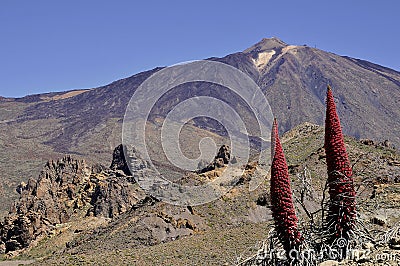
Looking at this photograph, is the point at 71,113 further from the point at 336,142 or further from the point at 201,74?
the point at 336,142

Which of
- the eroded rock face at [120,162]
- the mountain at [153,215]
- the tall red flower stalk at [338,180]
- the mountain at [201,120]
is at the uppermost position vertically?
the mountain at [201,120]

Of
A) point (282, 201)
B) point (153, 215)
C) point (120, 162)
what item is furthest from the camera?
point (120, 162)

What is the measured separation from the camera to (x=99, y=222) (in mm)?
27906

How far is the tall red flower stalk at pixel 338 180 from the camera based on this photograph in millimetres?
4527

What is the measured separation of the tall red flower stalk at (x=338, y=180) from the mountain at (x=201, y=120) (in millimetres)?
66062

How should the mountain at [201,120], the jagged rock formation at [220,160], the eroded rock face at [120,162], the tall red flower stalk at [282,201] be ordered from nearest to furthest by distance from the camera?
the tall red flower stalk at [282,201] → the jagged rock formation at [220,160] → the eroded rock face at [120,162] → the mountain at [201,120]

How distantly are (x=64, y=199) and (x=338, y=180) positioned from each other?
29.5 meters

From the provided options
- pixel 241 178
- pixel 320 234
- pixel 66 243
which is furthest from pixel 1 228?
pixel 320 234

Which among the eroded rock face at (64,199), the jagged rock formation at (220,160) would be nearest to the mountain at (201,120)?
the eroded rock face at (64,199)

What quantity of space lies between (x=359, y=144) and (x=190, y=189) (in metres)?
9.85

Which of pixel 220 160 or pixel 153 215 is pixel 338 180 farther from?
pixel 220 160

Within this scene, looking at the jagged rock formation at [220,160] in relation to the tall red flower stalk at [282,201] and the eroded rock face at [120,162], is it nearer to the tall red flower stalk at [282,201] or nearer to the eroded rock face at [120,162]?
the eroded rock face at [120,162]

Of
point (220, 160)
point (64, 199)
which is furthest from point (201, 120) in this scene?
point (220, 160)

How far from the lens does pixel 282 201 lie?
4.39 m
